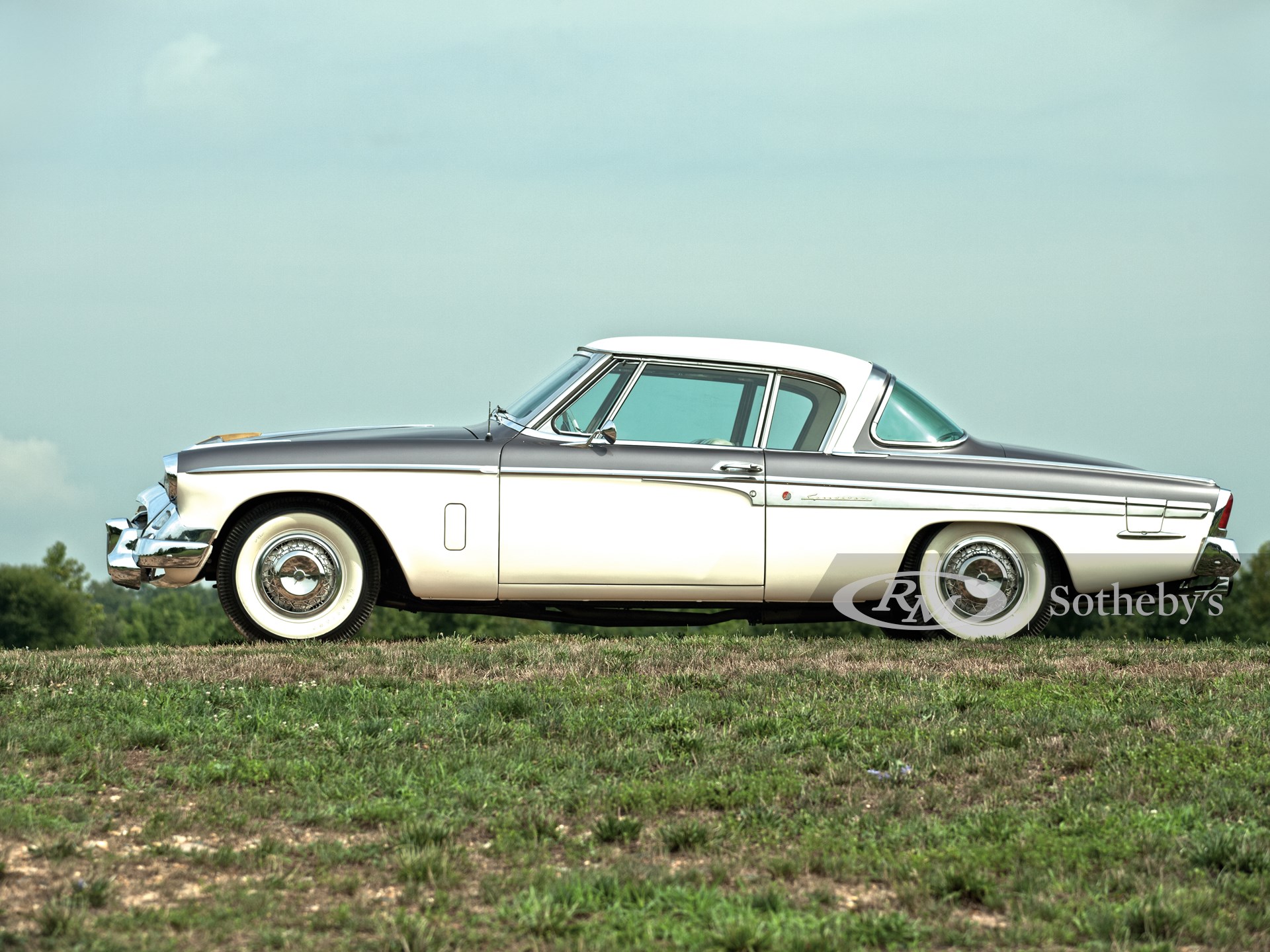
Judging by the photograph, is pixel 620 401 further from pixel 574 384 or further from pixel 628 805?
pixel 628 805

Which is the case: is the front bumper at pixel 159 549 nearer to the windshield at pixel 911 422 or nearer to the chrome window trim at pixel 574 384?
the chrome window trim at pixel 574 384

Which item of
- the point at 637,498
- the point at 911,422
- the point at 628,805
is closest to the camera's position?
the point at 628,805

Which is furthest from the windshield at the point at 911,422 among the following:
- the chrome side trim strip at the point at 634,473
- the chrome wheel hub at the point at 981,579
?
the chrome side trim strip at the point at 634,473

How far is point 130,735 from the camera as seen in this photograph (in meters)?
6.75

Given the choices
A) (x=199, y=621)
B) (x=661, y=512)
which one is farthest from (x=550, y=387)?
(x=199, y=621)

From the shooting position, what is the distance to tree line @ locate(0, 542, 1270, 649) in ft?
189

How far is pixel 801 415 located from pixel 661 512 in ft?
4.38

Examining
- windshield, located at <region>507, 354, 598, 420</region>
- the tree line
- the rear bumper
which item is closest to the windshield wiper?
windshield, located at <region>507, 354, 598, 420</region>

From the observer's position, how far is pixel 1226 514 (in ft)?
34.2

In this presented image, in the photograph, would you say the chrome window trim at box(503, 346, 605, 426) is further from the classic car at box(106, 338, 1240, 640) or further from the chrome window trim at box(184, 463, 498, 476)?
the chrome window trim at box(184, 463, 498, 476)

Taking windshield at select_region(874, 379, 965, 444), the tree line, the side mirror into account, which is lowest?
the tree line

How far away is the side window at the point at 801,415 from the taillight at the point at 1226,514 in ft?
10.4

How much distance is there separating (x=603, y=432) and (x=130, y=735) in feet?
12.9

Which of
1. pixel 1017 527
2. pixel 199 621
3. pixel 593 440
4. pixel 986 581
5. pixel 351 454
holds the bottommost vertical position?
pixel 199 621
